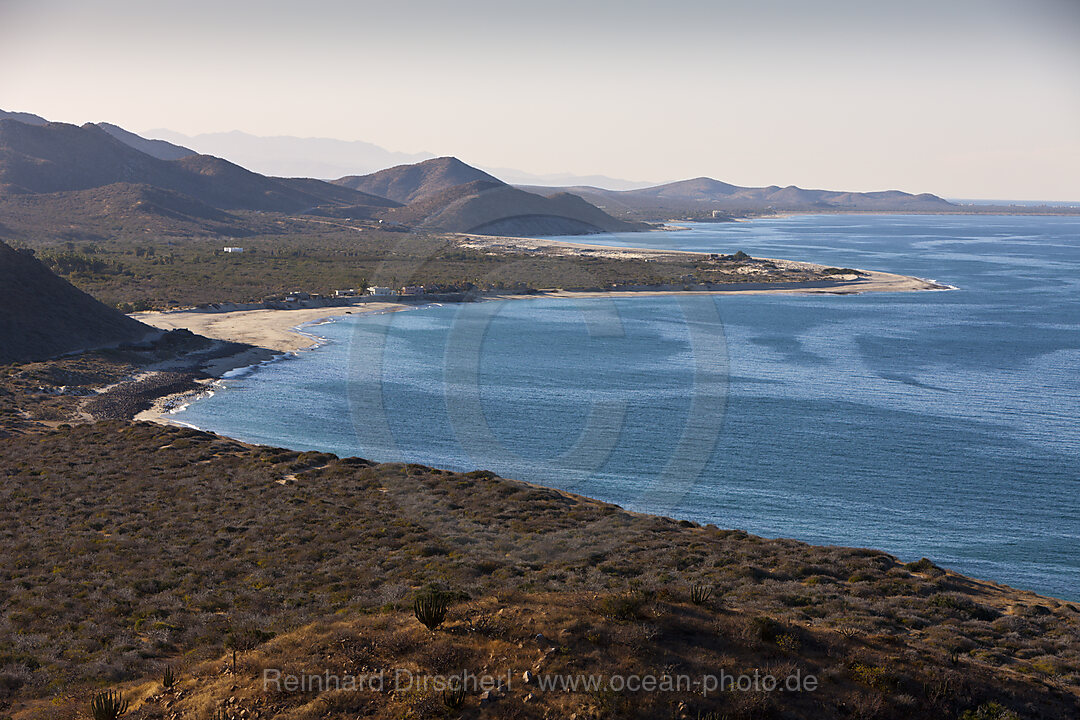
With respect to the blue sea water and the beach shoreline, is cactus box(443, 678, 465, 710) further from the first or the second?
the beach shoreline

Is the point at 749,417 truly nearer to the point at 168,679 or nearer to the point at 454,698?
the point at 454,698

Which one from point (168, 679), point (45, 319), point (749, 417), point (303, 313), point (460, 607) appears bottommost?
point (749, 417)

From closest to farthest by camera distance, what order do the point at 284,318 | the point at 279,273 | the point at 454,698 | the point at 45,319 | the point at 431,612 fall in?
the point at 454,698
the point at 431,612
the point at 45,319
the point at 284,318
the point at 279,273

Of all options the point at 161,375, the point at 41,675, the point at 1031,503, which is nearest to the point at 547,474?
the point at 1031,503

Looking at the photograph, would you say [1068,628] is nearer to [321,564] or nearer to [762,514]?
[762,514]

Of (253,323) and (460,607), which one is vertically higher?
(253,323)

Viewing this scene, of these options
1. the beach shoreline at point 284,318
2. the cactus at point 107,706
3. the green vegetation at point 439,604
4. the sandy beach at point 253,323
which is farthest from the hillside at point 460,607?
the sandy beach at point 253,323

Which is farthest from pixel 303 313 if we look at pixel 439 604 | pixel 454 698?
pixel 454 698
